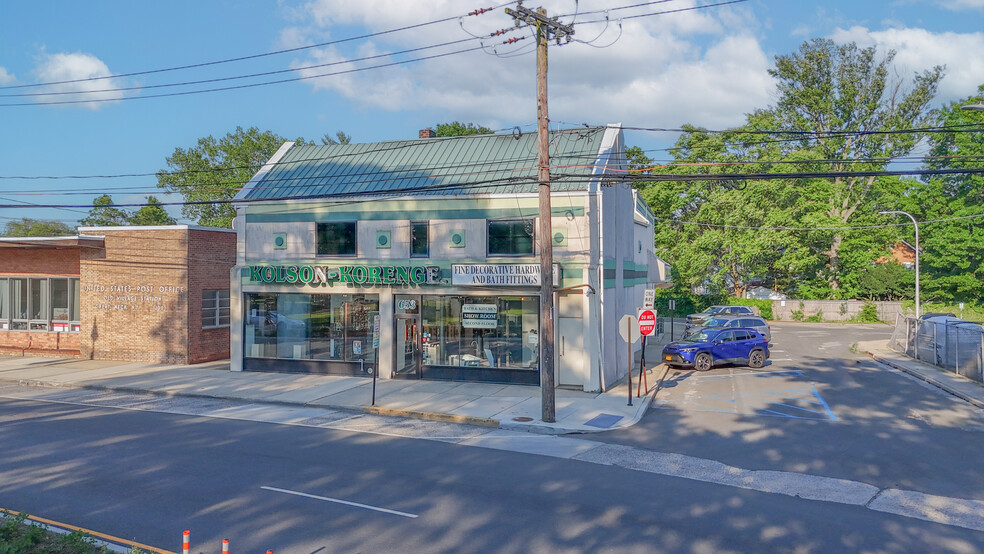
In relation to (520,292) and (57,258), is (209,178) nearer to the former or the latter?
(57,258)

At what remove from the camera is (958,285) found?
5234cm

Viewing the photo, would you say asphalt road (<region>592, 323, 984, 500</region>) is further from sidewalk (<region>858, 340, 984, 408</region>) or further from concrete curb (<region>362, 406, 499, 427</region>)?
concrete curb (<region>362, 406, 499, 427</region>)

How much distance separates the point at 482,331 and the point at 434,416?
5.27m

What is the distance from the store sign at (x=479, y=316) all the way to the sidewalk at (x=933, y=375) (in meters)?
13.7

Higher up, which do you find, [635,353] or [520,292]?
[520,292]

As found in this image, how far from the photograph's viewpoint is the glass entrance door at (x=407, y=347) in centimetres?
2308

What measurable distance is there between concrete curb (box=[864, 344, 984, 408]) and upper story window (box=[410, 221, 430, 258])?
16507mm

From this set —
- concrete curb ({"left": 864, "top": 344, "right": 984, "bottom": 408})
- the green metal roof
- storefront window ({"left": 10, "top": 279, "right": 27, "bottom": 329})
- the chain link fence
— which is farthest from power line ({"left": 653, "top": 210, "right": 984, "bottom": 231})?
storefront window ({"left": 10, "top": 279, "right": 27, "bottom": 329})

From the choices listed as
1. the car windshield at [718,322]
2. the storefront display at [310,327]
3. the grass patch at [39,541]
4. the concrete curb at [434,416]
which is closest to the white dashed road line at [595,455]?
the concrete curb at [434,416]

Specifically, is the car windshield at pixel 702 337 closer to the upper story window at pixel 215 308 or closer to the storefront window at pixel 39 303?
the upper story window at pixel 215 308

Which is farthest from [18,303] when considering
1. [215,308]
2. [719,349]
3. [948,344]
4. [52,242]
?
[948,344]

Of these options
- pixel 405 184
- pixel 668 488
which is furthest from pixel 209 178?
pixel 668 488

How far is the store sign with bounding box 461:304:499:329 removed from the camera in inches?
868

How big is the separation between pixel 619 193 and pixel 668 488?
48.1ft
